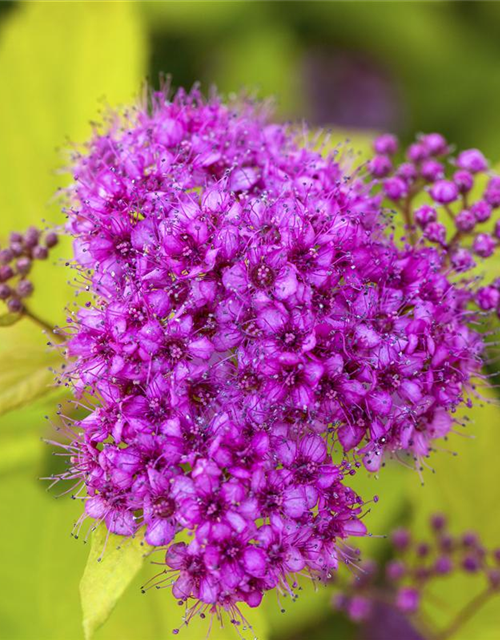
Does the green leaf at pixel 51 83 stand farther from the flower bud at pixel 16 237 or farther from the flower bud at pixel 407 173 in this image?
the flower bud at pixel 407 173

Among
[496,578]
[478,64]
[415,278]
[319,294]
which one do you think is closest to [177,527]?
[319,294]

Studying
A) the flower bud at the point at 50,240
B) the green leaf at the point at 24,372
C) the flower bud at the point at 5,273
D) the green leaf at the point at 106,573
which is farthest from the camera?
the flower bud at the point at 50,240

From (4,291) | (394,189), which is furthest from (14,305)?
(394,189)

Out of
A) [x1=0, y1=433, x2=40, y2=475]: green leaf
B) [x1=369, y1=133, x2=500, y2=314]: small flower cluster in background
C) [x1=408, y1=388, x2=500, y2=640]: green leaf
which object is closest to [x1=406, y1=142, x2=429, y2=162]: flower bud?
[x1=369, y1=133, x2=500, y2=314]: small flower cluster in background

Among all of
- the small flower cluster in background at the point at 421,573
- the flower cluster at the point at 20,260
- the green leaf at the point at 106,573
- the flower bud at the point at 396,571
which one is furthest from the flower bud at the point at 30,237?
the flower bud at the point at 396,571

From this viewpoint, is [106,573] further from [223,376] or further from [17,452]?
[17,452]

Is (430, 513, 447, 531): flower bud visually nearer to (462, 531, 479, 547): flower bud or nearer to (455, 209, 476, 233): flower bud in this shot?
(462, 531, 479, 547): flower bud
